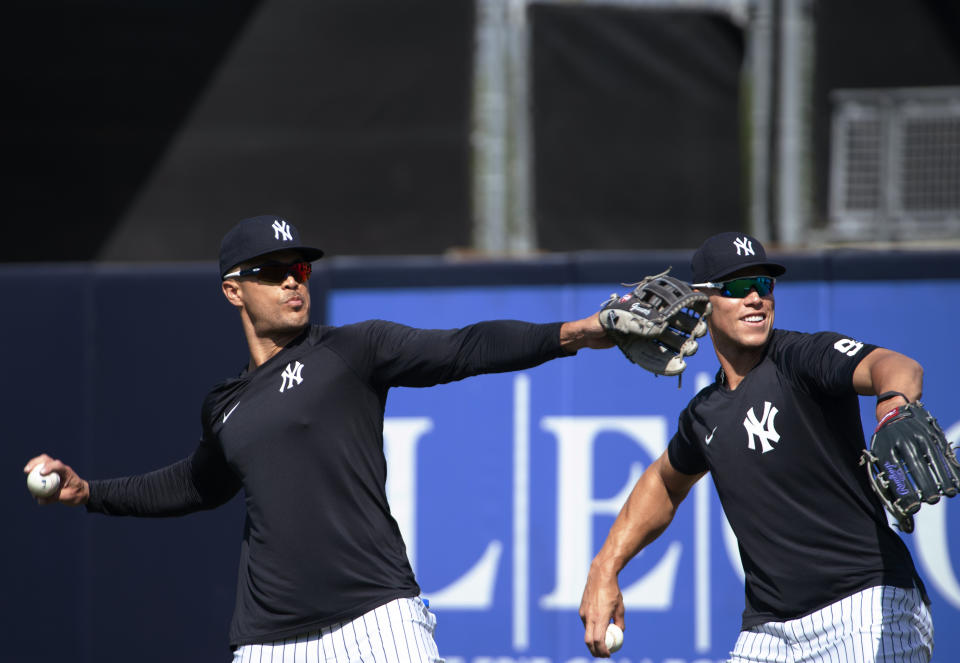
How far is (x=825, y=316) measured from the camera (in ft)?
19.1

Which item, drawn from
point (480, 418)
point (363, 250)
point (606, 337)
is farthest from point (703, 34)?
point (606, 337)

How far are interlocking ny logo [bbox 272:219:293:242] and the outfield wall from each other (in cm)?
229

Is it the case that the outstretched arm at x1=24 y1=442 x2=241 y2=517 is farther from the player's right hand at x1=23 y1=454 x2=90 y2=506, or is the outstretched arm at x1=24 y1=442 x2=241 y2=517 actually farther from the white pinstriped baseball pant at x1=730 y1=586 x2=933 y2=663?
the white pinstriped baseball pant at x1=730 y1=586 x2=933 y2=663

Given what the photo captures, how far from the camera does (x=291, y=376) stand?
143 inches

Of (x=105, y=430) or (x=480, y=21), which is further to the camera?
(x=480, y=21)

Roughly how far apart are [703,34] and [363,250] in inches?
108

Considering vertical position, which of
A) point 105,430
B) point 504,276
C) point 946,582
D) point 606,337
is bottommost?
point 946,582

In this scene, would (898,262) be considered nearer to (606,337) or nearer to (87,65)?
(606,337)

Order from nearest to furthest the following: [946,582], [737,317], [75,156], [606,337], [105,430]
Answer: [606,337], [737,317], [946,582], [105,430], [75,156]

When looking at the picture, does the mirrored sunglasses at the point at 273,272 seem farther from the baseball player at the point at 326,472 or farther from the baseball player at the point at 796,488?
the baseball player at the point at 796,488

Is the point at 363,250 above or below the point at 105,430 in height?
above

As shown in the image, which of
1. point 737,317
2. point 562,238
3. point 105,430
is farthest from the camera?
point 562,238

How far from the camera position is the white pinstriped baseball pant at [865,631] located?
11.3 feet

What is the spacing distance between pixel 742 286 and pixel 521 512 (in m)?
2.47
